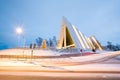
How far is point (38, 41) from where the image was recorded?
8362 cm

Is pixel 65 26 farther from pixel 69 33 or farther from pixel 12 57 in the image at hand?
pixel 12 57

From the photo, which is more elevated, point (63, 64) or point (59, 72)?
point (63, 64)

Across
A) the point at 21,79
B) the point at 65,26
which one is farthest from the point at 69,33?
the point at 21,79

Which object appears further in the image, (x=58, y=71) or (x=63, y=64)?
(x=63, y=64)

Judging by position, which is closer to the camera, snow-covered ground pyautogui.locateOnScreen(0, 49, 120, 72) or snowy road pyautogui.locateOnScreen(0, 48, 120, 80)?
snowy road pyautogui.locateOnScreen(0, 48, 120, 80)

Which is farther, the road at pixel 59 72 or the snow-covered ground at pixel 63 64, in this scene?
the snow-covered ground at pixel 63 64

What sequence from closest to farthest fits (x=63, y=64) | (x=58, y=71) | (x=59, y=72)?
(x=59, y=72)
(x=58, y=71)
(x=63, y=64)

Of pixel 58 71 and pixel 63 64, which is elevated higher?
pixel 63 64

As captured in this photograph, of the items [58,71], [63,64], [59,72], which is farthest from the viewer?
[63,64]

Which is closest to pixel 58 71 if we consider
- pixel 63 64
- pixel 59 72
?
pixel 59 72

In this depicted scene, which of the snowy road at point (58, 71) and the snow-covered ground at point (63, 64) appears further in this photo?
the snow-covered ground at point (63, 64)

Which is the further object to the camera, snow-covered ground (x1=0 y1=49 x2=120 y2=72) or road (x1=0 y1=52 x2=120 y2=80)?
snow-covered ground (x1=0 y1=49 x2=120 y2=72)

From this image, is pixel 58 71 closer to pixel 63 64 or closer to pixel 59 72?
pixel 59 72

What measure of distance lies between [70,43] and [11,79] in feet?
105
